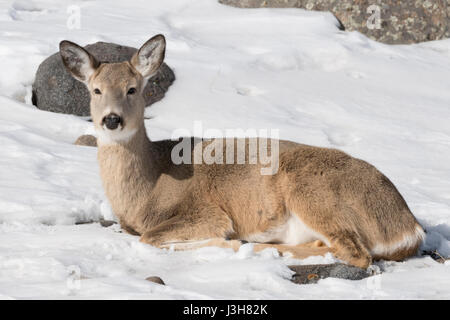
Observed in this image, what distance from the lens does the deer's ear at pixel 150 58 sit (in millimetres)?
6672

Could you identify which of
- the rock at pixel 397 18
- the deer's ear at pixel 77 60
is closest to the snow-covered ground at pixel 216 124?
the rock at pixel 397 18

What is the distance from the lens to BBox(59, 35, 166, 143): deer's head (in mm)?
6246

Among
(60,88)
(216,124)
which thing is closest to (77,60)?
(216,124)

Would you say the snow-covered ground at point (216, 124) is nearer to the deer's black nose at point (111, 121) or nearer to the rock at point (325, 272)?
the rock at point (325, 272)

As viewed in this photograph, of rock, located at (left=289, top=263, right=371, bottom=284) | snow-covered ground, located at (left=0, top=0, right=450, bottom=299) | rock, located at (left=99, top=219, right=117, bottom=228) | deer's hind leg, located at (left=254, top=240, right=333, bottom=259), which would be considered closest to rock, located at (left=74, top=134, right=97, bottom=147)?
snow-covered ground, located at (left=0, top=0, right=450, bottom=299)

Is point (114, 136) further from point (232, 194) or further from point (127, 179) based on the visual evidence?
point (232, 194)

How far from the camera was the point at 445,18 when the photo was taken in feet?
47.5

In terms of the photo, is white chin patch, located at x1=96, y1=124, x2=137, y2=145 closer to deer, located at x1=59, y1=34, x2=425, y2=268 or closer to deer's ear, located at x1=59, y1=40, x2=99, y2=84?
deer, located at x1=59, y1=34, x2=425, y2=268

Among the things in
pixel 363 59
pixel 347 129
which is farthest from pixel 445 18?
pixel 347 129

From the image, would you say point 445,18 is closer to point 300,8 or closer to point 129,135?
point 300,8

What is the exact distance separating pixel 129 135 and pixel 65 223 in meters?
1.00

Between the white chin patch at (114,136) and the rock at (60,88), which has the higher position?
the white chin patch at (114,136)

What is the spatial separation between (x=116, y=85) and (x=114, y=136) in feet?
1.37

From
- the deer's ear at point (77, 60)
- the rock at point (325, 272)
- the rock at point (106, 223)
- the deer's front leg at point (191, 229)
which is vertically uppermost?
the deer's ear at point (77, 60)
